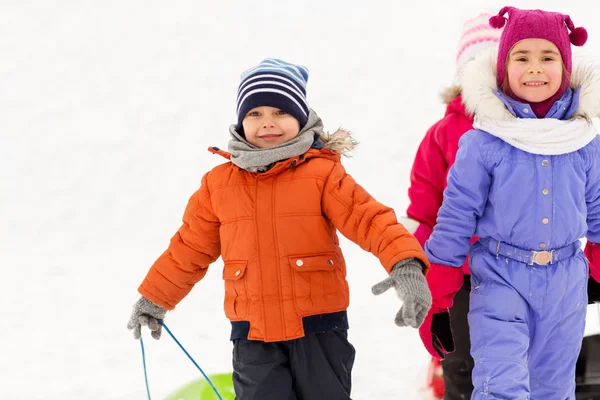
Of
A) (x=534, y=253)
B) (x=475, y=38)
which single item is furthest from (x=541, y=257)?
(x=475, y=38)

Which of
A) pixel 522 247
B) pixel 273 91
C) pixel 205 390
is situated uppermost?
pixel 273 91

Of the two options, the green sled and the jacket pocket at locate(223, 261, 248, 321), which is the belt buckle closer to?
the jacket pocket at locate(223, 261, 248, 321)

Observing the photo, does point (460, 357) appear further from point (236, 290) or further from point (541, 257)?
point (236, 290)

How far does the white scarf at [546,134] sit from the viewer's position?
249cm

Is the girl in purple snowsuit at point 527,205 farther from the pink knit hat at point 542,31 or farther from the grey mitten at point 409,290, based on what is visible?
the grey mitten at point 409,290

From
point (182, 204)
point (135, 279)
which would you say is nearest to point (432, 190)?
point (135, 279)

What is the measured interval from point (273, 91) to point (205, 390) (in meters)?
1.78

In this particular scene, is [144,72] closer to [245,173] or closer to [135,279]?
[135,279]

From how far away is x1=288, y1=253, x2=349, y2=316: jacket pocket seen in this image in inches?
101

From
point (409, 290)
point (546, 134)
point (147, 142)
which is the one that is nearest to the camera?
point (409, 290)

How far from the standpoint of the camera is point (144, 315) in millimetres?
2832

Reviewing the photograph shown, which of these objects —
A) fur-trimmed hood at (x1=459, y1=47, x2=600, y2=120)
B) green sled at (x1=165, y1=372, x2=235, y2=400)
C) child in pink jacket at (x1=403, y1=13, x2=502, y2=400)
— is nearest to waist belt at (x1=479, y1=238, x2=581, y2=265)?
fur-trimmed hood at (x1=459, y1=47, x2=600, y2=120)

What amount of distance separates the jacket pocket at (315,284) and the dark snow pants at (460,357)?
765mm

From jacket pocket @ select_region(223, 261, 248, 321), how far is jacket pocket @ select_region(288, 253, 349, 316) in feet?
0.62
